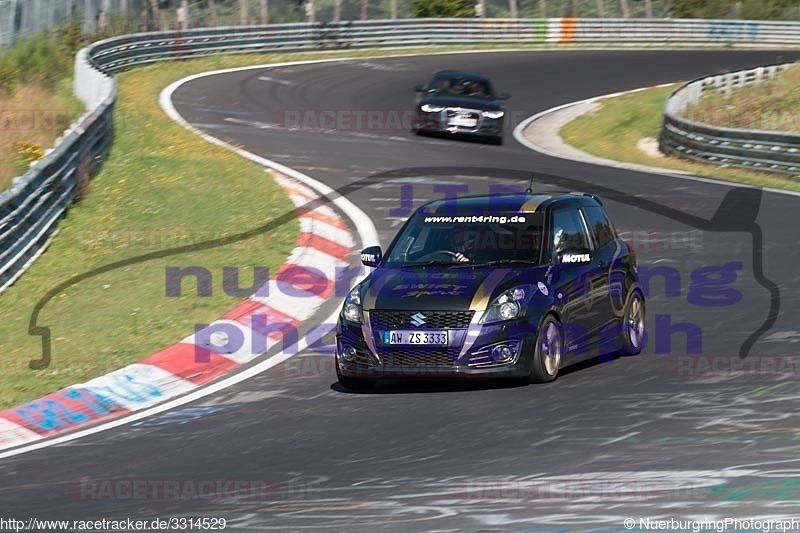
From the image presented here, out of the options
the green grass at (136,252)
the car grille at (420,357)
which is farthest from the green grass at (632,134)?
the car grille at (420,357)

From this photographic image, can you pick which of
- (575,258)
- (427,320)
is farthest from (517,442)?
(575,258)

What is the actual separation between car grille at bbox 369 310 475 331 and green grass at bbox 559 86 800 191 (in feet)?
47.0

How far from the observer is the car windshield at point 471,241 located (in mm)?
11156

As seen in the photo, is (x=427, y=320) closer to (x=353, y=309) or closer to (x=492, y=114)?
(x=353, y=309)

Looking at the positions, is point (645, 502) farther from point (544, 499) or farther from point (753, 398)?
point (753, 398)

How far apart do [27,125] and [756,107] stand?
19.5 meters

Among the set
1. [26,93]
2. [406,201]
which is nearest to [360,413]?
[406,201]

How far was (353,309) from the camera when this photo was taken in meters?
10.7

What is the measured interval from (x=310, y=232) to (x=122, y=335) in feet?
14.2

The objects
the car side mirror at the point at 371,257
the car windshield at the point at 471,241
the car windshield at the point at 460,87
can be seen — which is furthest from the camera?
the car windshield at the point at 460,87

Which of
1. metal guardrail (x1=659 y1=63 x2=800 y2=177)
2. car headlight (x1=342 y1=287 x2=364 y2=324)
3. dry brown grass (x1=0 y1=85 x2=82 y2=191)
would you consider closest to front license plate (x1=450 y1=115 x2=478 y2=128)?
metal guardrail (x1=659 y1=63 x2=800 y2=177)

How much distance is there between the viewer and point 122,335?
13.0 meters

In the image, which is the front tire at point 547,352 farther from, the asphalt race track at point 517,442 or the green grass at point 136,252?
the green grass at point 136,252

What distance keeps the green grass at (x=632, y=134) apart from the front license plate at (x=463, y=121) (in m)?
3.18
